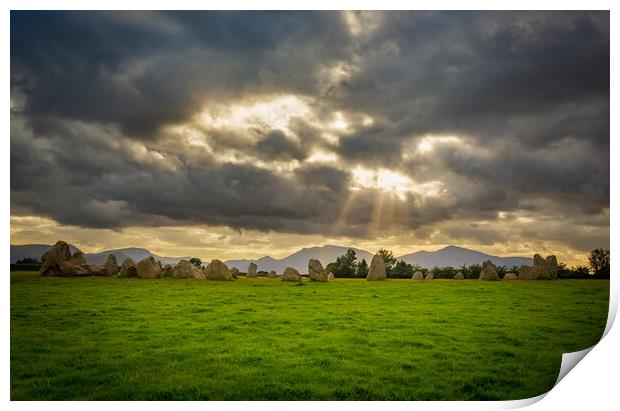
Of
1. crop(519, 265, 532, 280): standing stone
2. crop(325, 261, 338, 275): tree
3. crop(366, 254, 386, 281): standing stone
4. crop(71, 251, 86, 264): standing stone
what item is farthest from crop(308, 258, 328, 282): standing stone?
crop(71, 251, 86, 264): standing stone

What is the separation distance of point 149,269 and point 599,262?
22.7m

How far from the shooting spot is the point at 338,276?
104ft

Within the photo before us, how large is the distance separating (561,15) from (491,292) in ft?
40.9

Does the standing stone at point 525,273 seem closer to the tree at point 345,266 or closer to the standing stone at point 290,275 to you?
the tree at point 345,266

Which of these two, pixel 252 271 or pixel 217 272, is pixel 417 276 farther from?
pixel 217 272

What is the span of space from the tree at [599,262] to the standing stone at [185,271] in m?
20.1

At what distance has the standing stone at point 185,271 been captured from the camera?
87.6 ft

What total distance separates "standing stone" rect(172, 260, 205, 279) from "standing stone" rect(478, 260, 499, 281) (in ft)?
57.6

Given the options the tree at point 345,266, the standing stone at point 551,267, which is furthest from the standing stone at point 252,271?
the standing stone at point 551,267

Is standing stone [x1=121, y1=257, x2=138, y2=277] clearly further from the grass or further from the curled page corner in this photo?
the curled page corner

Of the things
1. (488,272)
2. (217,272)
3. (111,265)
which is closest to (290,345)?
(217,272)

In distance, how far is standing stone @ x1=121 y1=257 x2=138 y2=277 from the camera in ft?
87.5

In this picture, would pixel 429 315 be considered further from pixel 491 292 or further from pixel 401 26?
pixel 401 26
